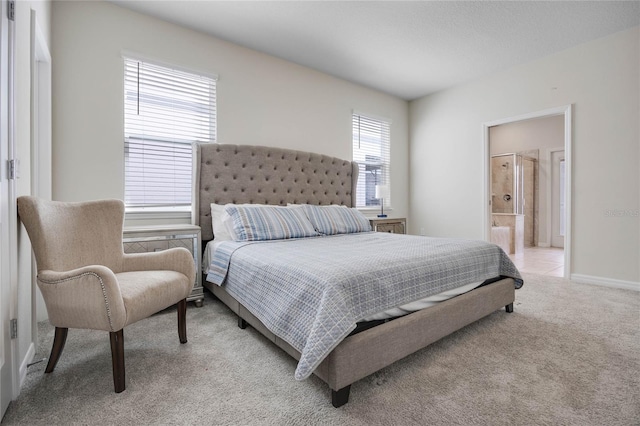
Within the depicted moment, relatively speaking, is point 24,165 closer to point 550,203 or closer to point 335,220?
point 335,220

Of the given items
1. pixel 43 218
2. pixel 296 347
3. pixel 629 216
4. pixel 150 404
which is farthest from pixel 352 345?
pixel 629 216

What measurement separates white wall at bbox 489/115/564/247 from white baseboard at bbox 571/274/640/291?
145 inches

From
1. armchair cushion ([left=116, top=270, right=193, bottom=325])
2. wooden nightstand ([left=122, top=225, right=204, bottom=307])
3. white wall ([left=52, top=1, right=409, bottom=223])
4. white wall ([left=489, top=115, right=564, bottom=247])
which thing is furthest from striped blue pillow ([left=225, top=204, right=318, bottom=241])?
white wall ([left=489, top=115, right=564, bottom=247])

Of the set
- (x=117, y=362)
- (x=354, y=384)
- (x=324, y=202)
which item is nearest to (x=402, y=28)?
(x=324, y=202)

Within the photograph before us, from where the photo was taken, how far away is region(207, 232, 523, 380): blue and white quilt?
4.50 feet

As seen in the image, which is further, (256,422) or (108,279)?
(108,279)

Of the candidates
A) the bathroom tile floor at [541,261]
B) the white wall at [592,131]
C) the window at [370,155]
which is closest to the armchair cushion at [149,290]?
the window at [370,155]

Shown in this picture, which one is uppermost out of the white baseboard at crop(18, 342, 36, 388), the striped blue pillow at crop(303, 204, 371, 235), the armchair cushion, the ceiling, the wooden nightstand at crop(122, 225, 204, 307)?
the ceiling

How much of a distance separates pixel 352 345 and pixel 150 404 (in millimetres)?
976

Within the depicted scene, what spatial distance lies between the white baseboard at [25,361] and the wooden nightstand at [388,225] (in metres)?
3.36

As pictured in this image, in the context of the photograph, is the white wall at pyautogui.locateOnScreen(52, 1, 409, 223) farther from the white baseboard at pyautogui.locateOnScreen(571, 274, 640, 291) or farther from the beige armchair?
the white baseboard at pyautogui.locateOnScreen(571, 274, 640, 291)

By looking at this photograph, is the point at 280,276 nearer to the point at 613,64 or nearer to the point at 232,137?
the point at 232,137

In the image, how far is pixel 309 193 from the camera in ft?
12.9

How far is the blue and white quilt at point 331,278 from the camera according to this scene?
53.9 inches
